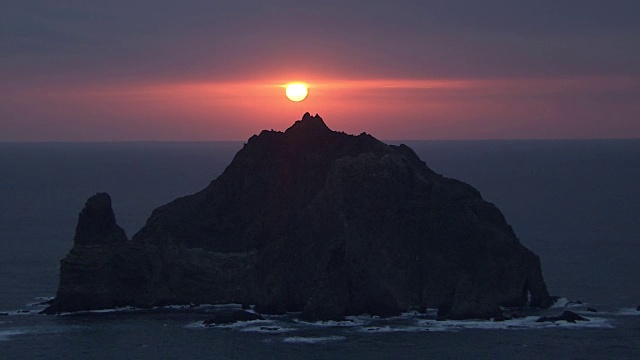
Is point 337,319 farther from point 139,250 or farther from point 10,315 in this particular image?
point 10,315

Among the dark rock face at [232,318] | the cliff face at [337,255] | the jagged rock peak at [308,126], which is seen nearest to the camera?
the dark rock face at [232,318]

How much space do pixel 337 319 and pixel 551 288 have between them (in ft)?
91.5

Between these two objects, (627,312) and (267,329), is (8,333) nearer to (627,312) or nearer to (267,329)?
(267,329)

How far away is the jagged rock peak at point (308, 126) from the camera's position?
120062 mm

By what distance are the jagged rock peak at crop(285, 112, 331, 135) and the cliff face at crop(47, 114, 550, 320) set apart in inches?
170

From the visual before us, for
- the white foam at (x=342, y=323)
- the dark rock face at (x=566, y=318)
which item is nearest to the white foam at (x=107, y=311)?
the white foam at (x=342, y=323)

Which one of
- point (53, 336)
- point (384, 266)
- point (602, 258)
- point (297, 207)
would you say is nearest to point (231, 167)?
point (297, 207)

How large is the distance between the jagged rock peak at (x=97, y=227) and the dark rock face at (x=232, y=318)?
14288mm

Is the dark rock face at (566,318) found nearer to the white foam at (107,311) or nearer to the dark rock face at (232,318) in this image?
the dark rock face at (232,318)

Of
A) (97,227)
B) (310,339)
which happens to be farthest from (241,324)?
(97,227)

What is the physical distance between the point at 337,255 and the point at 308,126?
20.6m

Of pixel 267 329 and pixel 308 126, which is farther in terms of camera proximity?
pixel 308 126

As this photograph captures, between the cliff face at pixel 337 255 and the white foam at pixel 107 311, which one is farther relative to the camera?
the white foam at pixel 107 311

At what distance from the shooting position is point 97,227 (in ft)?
369
